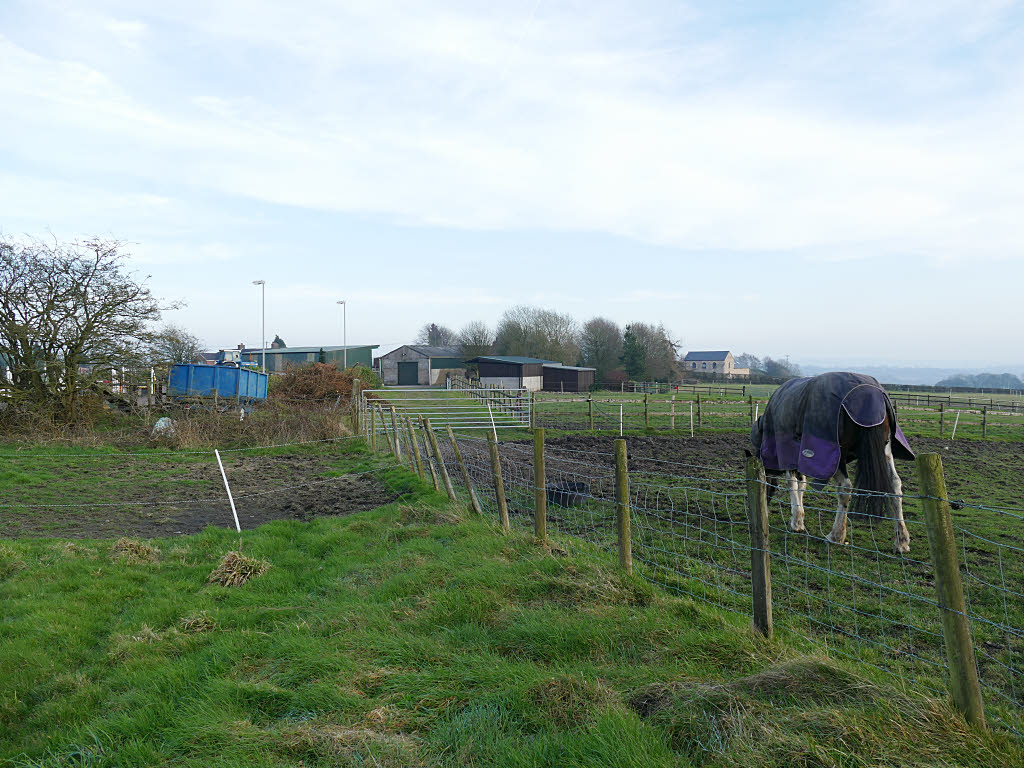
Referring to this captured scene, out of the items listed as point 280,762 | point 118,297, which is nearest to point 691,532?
point 280,762

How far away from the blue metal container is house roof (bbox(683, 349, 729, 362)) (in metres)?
93.9

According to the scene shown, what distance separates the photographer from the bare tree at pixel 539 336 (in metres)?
66.4

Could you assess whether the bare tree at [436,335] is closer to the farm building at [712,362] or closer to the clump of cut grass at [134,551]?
the farm building at [712,362]

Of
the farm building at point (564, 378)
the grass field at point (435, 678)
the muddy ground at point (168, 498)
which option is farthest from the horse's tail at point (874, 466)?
the farm building at point (564, 378)

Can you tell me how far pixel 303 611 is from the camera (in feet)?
16.7

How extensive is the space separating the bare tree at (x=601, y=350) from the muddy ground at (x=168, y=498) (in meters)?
56.4

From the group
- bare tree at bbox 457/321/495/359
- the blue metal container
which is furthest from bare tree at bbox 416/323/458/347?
the blue metal container

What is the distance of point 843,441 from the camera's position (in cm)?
701

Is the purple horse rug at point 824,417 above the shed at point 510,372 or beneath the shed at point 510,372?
beneath

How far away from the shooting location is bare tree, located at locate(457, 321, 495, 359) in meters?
67.5

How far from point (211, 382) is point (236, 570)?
1862 centimetres

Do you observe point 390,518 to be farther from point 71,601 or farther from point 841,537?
point 841,537

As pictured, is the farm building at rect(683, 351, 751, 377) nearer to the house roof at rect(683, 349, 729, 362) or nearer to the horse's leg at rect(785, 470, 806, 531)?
the house roof at rect(683, 349, 729, 362)

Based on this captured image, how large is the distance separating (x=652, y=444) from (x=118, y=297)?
16037mm
